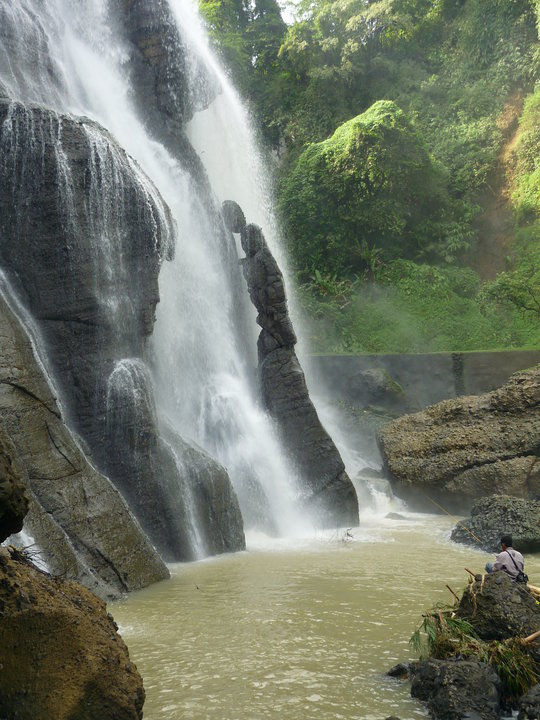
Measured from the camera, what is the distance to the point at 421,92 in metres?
35.2

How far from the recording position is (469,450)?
17.5m

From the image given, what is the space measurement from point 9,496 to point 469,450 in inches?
572

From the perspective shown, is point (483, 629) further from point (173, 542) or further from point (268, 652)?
point (173, 542)

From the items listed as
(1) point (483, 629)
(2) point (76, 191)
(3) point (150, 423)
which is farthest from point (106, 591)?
(2) point (76, 191)

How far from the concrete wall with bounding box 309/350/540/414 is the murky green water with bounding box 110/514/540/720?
1010 centimetres

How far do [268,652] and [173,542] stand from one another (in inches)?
220

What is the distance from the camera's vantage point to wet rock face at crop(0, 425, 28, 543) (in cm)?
446

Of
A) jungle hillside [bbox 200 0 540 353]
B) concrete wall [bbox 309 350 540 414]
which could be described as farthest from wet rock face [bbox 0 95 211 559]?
jungle hillside [bbox 200 0 540 353]

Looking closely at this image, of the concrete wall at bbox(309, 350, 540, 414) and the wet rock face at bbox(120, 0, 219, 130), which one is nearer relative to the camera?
the wet rock face at bbox(120, 0, 219, 130)

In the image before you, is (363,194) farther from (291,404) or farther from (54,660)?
(54,660)

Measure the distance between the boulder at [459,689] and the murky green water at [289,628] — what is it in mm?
208

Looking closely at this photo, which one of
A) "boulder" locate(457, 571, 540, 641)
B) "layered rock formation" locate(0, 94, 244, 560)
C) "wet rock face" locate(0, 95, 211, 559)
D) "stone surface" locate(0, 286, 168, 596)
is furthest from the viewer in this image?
"wet rock face" locate(0, 95, 211, 559)

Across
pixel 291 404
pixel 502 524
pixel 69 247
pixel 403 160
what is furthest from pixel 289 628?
pixel 403 160

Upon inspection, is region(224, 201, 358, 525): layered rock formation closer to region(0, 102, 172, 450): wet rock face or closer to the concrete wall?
region(0, 102, 172, 450): wet rock face
